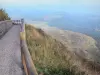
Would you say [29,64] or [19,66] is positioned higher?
[29,64]

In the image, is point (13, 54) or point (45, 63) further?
point (13, 54)

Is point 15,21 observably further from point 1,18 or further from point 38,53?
point 38,53

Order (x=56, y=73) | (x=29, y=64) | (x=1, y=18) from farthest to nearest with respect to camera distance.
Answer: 1. (x=1, y=18)
2. (x=56, y=73)
3. (x=29, y=64)

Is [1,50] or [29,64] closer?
[29,64]

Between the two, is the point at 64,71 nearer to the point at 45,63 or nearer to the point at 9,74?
the point at 45,63

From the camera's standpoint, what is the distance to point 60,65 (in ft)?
43.7

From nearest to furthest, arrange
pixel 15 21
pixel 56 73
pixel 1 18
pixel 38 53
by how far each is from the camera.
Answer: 1. pixel 56 73
2. pixel 38 53
3. pixel 1 18
4. pixel 15 21

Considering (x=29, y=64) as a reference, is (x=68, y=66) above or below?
below

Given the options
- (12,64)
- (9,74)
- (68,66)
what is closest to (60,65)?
(68,66)

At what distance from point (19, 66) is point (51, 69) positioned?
1.44 meters

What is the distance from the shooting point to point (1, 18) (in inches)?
1634

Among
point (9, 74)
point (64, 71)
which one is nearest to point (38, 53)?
point (64, 71)

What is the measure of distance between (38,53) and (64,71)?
3158 millimetres

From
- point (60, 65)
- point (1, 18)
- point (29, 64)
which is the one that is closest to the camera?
point (29, 64)
